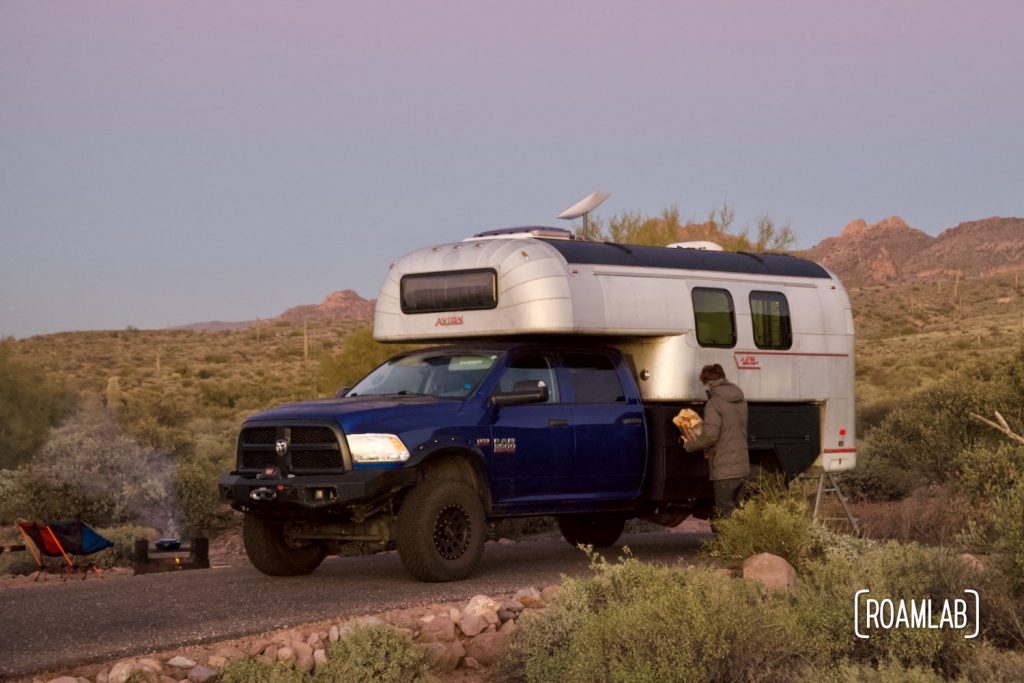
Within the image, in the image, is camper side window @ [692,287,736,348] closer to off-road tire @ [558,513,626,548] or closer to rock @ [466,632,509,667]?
off-road tire @ [558,513,626,548]

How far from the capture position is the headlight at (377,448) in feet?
36.4

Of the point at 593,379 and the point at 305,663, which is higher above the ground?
the point at 593,379

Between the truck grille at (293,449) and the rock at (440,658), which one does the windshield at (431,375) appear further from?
the rock at (440,658)

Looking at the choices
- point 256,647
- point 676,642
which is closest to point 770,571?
point 676,642

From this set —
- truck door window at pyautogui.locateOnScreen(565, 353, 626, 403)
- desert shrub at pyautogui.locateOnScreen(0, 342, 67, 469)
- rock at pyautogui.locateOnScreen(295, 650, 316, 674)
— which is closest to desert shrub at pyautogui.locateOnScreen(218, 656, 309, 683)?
rock at pyautogui.locateOnScreen(295, 650, 316, 674)

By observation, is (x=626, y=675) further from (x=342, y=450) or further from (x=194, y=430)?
(x=194, y=430)

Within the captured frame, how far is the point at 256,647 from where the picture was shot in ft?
29.6

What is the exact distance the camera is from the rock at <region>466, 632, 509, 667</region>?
381 inches

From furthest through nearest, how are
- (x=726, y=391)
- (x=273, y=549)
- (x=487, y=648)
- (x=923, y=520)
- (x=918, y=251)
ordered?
(x=918, y=251)
(x=923, y=520)
(x=726, y=391)
(x=273, y=549)
(x=487, y=648)

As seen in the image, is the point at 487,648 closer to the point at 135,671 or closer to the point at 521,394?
the point at 135,671

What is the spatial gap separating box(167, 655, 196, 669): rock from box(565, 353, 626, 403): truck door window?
5140mm

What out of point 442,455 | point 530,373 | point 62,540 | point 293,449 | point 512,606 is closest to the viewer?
point 512,606

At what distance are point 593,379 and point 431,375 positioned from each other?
5.34 ft

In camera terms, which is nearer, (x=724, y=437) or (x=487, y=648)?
(x=487, y=648)
